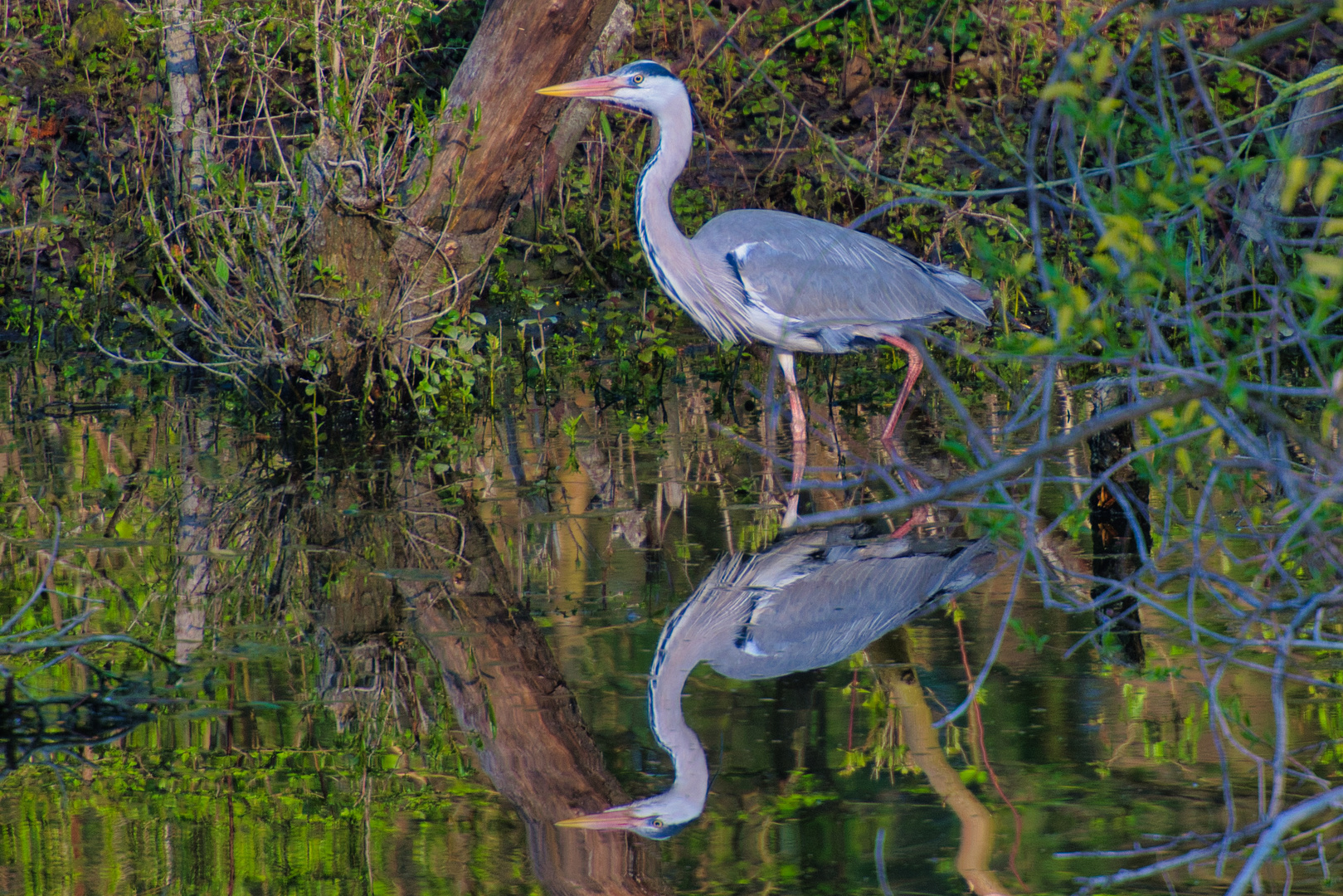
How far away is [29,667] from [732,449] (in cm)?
347

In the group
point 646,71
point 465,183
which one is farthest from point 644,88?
point 465,183

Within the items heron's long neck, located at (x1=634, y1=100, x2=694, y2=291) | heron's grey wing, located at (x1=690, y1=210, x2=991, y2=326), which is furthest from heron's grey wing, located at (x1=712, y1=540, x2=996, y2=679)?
heron's long neck, located at (x1=634, y1=100, x2=694, y2=291)

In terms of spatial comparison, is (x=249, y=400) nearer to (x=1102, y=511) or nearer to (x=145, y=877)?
(x=1102, y=511)

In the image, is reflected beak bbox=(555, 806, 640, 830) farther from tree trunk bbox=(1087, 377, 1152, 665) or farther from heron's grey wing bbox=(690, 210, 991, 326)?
heron's grey wing bbox=(690, 210, 991, 326)

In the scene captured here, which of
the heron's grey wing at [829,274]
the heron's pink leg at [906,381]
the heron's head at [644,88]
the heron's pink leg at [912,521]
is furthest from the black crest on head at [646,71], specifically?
the heron's pink leg at [912,521]

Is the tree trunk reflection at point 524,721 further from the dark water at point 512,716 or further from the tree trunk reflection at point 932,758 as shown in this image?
the tree trunk reflection at point 932,758

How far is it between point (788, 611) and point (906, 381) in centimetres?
253

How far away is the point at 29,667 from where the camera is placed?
4555 mm

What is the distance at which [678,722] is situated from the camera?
4.08 m

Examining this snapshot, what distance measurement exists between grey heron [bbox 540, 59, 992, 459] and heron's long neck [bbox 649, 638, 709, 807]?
265 cm

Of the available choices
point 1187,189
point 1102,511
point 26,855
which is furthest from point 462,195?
point 1187,189

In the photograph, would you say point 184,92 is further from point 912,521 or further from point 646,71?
point 912,521

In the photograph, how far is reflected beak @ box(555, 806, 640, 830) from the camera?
3604 millimetres

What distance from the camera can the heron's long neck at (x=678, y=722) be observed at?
373cm
